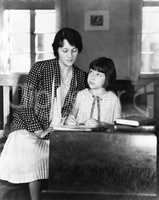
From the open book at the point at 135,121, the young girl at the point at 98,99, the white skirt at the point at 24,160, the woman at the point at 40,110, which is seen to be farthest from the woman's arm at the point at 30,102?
the open book at the point at 135,121

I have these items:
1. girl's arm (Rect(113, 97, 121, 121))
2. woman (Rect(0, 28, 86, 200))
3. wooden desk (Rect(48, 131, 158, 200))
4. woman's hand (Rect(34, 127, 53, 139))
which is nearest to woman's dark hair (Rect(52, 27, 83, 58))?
woman (Rect(0, 28, 86, 200))

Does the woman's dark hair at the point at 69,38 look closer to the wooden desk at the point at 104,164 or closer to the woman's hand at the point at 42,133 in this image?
the woman's hand at the point at 42,133

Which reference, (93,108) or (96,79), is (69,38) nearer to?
(96,79)

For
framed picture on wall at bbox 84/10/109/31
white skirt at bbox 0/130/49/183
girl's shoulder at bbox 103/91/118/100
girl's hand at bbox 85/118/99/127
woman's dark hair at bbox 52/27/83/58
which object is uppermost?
framed picture on wall at bbox 84/10/109/31

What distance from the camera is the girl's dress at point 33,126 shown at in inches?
83.4

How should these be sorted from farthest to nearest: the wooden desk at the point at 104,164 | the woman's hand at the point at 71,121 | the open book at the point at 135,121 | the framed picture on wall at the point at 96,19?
the framed picture on wall at the point at 96,19, the woman's hand at the point at 71,121, the open book at the point at 135,121, the wooden desk at the point at 104,164

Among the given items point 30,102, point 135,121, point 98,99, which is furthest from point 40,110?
point 135,121

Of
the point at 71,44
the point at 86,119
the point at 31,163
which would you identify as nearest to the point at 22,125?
the point at 31,163

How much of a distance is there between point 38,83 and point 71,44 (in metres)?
0.27

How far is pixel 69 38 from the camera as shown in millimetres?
2176

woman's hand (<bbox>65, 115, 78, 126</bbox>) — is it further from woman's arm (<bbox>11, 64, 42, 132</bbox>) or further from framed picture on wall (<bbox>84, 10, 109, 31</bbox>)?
framed picture on wall (<bbox>84, 10, 109, 31</bbox>)

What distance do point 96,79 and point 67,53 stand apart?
0.21 m

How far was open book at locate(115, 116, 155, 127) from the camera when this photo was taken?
1961mm

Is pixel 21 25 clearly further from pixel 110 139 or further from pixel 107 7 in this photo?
pixel 110 139
